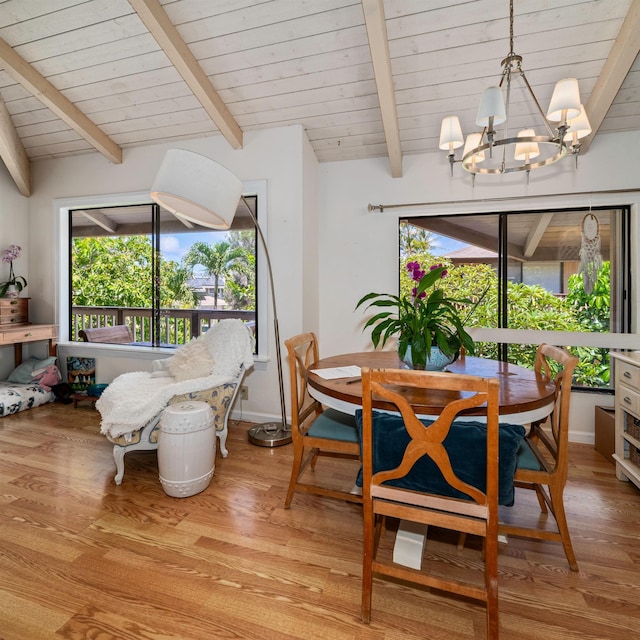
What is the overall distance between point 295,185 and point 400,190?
3.12 feet

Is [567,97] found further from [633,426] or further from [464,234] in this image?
[633,426]

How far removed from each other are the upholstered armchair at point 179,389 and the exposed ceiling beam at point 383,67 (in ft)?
6.01

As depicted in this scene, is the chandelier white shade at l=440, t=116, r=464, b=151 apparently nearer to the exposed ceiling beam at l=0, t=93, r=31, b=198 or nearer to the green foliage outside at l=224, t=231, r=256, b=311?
the green foliage outside at l=224, t=231, r=256, b=311

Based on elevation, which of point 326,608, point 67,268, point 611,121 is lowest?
point 326,608

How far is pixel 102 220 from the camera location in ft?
13.7

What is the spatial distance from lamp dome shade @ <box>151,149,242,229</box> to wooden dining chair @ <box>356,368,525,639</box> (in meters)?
1.23

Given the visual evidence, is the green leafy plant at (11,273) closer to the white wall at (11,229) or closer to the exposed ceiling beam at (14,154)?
the white wall at (11,229)

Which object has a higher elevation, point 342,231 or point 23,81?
point 23,81

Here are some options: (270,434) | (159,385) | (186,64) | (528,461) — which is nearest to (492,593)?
(528,461)

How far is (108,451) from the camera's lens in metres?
2.67

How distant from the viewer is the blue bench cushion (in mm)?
1177

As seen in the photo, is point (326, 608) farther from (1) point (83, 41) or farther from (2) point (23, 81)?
(2) point (23, 81)

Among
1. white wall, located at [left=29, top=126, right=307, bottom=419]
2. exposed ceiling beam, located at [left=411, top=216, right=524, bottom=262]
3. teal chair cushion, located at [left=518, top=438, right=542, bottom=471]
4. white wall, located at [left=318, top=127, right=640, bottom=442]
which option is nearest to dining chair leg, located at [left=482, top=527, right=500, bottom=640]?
teal chair cushion, located at [left=518, top=438, right=542, bottom=471]

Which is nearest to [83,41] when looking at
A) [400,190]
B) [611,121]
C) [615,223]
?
[400,190]
